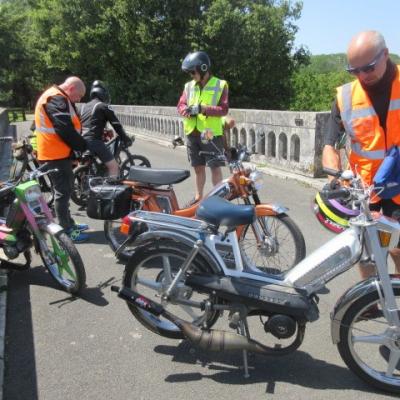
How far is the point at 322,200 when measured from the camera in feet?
9.11

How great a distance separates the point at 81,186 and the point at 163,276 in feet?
13.4

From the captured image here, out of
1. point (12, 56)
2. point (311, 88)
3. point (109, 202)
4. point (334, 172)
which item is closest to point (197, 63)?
point (109, 202)

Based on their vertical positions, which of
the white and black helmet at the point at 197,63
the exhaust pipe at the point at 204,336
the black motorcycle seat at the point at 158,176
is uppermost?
the white and black helmet at the point at 197,63

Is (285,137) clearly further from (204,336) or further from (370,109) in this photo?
(204,336)

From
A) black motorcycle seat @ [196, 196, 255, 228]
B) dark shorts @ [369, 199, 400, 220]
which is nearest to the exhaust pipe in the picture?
black motorcycle seat @ [196, 196, 255, 228]

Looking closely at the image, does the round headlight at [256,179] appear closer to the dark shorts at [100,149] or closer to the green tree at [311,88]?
the dark shorts at [100,149]

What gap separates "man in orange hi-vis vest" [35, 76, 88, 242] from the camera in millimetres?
4795

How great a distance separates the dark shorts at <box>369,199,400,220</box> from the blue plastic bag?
173mm

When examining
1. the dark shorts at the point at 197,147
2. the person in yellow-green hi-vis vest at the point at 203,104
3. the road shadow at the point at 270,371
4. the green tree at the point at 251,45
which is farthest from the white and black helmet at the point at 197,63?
the green tree at the point at 251,45

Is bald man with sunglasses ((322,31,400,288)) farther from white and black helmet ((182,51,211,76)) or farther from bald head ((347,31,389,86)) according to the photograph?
white and black helmet ((182,51,211,76))

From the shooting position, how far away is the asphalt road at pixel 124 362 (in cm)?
289

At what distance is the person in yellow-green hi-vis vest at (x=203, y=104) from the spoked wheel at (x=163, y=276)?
1.99 metres

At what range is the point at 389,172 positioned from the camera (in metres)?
2.85

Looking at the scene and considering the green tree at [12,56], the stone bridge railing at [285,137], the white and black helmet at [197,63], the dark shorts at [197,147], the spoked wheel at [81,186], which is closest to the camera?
the white and black helmet at [197,63]
